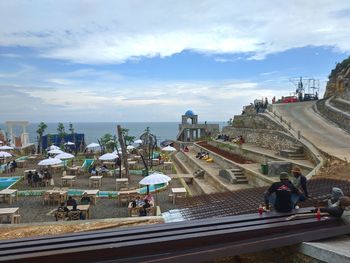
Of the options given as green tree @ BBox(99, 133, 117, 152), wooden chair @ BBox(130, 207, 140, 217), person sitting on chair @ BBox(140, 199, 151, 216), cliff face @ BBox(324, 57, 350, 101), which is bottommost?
wooden chair @ BBox(130, 207, 140, 217)

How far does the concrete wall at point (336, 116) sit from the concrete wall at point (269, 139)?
14.5 feet

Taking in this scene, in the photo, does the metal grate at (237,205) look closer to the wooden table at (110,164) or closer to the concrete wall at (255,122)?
the concrete wall at (255,122)

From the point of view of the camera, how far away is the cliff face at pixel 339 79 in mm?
38769

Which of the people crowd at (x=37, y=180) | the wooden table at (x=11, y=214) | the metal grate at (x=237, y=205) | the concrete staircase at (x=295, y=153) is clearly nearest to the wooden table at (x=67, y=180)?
the people crowd at (x=37, y=180)

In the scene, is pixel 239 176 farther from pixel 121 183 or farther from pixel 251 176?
pixel 121 183

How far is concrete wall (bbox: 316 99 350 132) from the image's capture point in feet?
76.4

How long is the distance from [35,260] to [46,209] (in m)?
11.1

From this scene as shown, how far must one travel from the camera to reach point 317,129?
2394 cm

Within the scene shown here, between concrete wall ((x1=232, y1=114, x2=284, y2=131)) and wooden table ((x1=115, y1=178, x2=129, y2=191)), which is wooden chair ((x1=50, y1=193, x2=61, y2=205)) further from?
concrete wall ((x1=232, y1=114, x2=284, y2=131))

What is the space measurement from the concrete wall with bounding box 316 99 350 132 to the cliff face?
487 cm

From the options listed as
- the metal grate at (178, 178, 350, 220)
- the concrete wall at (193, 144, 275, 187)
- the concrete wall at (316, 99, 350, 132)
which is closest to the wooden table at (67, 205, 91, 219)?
the metal grate at (178, 178, 350, 220)

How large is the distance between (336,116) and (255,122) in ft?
23.5

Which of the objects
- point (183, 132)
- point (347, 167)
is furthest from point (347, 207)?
point (183, 132)

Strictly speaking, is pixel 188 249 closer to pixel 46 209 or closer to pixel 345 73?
pixel 46 209
